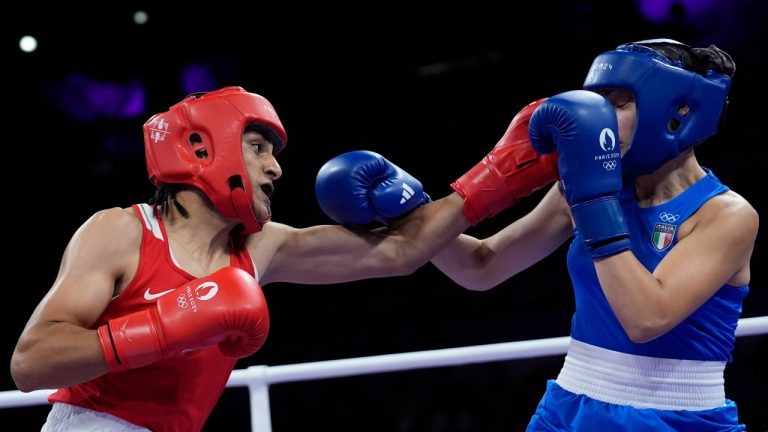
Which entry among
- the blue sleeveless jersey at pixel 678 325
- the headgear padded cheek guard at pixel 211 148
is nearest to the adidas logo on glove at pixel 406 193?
the headgear padded cheek guard at pixel 211 148

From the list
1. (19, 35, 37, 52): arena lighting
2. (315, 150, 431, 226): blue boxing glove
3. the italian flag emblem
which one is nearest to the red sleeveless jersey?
(315, 150, 431, 226): blue boxing glove

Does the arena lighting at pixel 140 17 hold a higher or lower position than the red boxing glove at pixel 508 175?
lower

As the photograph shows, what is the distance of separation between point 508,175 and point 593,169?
0.46 meters

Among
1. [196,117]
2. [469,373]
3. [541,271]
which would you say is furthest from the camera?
[541,271]

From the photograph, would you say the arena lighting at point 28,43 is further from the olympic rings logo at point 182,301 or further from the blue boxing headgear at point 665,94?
the blue boxing headgear at point 665,94

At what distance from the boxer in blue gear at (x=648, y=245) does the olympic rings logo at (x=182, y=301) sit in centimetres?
87

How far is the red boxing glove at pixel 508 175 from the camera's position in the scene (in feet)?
7.32

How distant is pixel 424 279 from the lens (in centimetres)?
680

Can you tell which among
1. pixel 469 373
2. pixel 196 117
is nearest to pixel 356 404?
pixel 469 373

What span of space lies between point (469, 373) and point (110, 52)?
4.14 meters

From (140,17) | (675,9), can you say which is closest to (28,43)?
(140,17)

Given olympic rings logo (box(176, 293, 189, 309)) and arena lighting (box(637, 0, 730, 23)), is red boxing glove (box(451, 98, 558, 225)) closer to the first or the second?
olympic rings logo (box(176, 293, 189, 309))

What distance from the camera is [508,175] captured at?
7.39ft

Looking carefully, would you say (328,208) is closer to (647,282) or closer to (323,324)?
(647,282)
